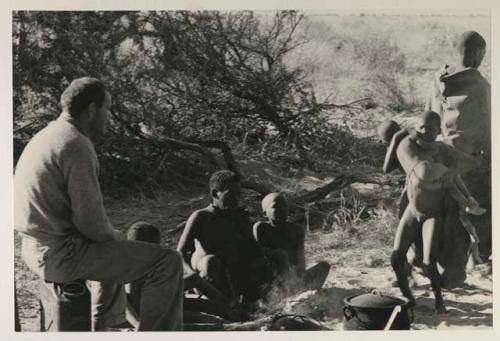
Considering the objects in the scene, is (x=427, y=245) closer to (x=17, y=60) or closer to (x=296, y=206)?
(x=296, y=206)

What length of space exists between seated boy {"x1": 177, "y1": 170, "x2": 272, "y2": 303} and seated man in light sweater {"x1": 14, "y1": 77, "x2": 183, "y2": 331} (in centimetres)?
75

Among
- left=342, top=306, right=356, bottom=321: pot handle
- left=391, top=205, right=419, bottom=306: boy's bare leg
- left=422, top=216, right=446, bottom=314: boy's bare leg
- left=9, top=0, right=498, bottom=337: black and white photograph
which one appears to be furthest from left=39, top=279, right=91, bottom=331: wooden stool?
left=422, top=216, right=446, bottom=314: boy's bare leg

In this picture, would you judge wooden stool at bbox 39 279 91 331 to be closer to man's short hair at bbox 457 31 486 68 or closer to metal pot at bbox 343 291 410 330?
metal pot at bbox 343 291 410 330

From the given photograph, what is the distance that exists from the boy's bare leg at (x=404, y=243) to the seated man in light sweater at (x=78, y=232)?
179 centimetres

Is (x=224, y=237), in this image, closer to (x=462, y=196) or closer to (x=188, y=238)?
(x=188, y=238)

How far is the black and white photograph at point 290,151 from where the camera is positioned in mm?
6777

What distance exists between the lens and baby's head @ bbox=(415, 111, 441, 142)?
6.79m

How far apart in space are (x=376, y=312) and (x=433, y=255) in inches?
26.6

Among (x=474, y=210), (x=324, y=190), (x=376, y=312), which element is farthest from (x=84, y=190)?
(x=474, y=210)

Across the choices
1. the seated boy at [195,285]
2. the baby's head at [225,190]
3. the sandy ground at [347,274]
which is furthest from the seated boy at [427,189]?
the seated boy at [195,285]

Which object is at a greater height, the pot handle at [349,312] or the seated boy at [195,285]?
the seated boy at [195,285]

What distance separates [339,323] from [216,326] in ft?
3.07

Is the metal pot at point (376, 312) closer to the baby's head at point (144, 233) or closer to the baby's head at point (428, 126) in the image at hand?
the baby's head at point (428, 126)

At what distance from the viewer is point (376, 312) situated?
654 cm
